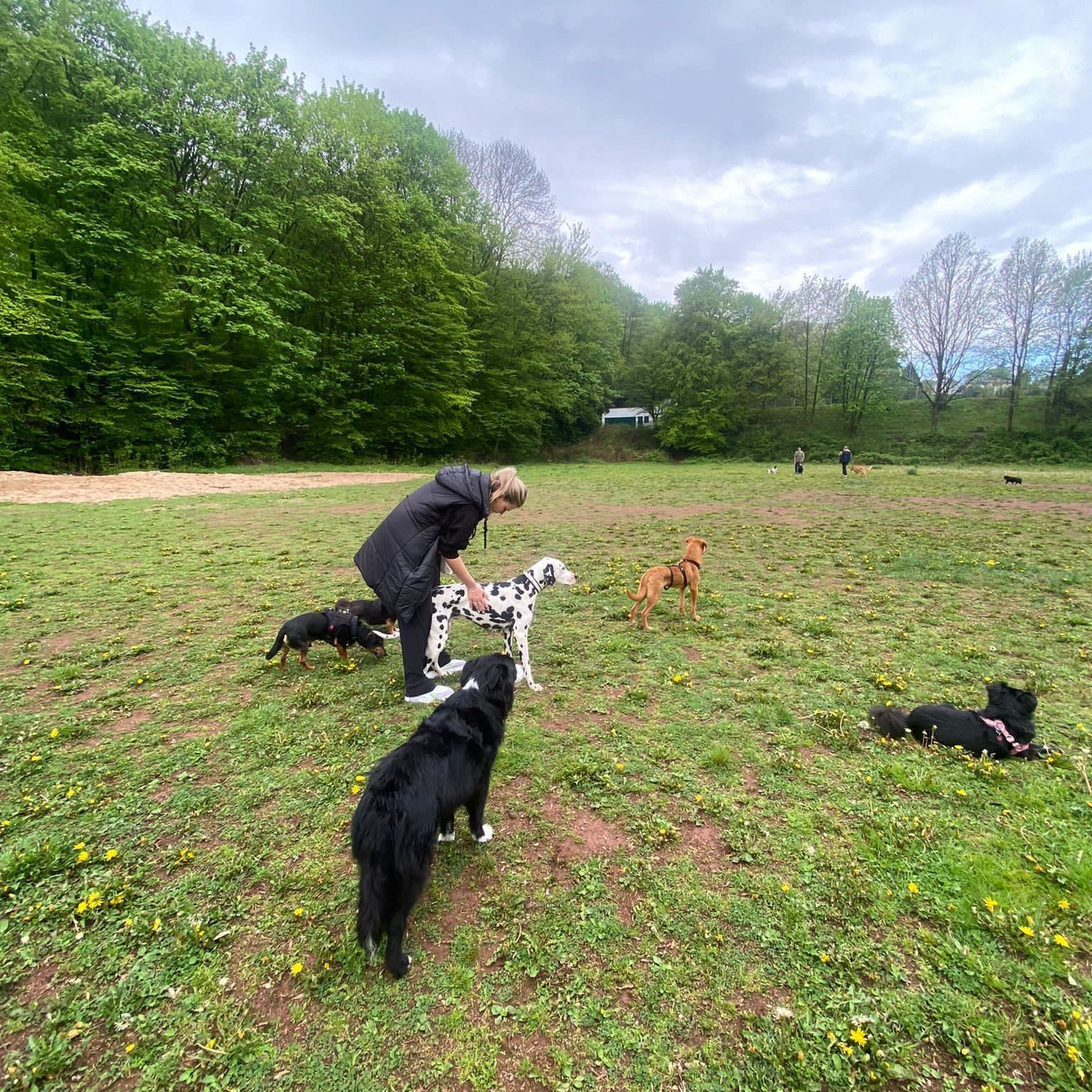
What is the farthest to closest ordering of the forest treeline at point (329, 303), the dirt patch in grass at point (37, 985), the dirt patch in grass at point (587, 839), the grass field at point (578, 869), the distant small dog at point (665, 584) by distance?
the forest treeline at point (329, 303) → the distant small dog at point (665, 584) → the dirt patch in grass at point (587, 839) → the dirt patch in grass at point (37, 985) → the grass field at point (578, 869)

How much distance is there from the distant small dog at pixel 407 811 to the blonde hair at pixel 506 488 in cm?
163

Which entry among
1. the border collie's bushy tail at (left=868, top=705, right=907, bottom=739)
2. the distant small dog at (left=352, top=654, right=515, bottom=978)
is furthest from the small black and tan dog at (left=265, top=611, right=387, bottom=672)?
the border collie's bushy tail at (left=868, top=705, right=907, bottom=739)

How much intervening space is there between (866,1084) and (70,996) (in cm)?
305

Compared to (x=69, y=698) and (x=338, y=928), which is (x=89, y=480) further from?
(x=338, y=928)

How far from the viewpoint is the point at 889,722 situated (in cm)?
381

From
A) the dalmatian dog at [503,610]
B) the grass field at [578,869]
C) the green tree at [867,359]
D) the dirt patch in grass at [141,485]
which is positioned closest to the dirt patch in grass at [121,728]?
the grass field at [578,869]

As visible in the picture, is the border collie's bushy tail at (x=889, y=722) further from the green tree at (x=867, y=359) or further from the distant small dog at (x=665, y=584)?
the green tree at (x=867, y=359)

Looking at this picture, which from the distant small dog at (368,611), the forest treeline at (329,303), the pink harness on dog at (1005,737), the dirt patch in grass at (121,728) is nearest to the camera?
the pink harness on dog at (1005,737)

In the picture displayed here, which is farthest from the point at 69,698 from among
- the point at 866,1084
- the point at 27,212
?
the point at 27,212

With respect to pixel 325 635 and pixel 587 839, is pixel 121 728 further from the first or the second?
pixel 587 839

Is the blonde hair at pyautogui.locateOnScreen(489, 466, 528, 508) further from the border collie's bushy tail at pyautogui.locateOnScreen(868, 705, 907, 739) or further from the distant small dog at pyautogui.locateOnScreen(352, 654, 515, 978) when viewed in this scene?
the border collie's bushy tail at pyautogui.locateOnScreen(868, 705, 907, 739)

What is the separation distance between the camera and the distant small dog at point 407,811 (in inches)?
81.6

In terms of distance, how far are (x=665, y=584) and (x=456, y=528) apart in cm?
324

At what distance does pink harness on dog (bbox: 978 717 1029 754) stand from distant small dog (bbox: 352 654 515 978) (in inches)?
140
